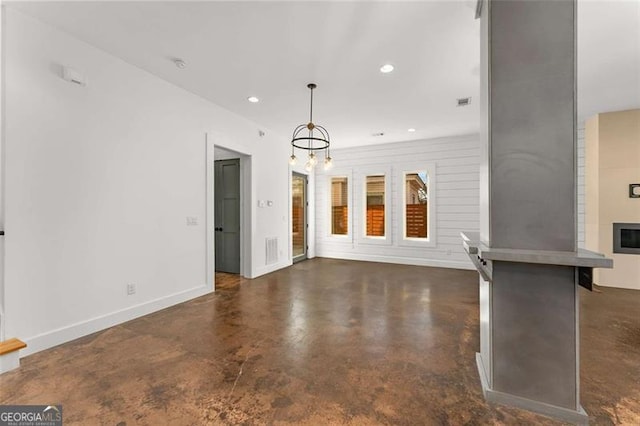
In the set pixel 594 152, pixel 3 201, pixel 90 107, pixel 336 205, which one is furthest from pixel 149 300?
pixel 594 152

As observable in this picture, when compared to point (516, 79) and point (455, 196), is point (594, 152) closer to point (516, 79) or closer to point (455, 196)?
point (455, 196)

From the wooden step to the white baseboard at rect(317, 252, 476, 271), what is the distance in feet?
20.0

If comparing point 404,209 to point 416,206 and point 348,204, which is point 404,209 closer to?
point 416,206

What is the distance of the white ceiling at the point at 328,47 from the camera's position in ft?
7.95

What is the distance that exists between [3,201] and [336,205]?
20.7 feet

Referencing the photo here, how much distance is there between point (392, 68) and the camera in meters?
3.34

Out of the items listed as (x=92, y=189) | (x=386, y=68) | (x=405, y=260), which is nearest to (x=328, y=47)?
(x=386, y=68)

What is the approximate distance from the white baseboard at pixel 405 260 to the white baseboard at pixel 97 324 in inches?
168

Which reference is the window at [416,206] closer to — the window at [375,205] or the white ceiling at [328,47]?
the window at [375,205]

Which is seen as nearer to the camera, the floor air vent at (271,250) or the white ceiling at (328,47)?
the white ceiling at (328,47)

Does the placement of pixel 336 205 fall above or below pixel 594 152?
below

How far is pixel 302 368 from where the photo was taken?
7.68 feet

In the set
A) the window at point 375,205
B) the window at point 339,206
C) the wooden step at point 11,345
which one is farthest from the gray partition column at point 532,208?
the window at point 339,206

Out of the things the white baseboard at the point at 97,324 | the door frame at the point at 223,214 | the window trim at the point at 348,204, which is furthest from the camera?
the window trim at the point at 348,204
